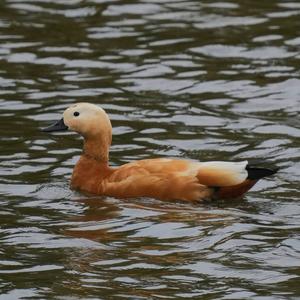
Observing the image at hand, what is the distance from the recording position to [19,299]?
29.0 feet

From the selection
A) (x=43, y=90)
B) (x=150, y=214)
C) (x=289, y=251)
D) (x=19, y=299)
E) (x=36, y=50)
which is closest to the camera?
(x=19, y=299)

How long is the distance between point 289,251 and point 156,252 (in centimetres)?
95

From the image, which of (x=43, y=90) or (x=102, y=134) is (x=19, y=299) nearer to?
(x=102, y=134)

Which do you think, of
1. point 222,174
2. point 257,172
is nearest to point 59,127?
point 222,174

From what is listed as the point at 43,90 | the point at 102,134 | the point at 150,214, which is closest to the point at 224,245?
the point at 150,214

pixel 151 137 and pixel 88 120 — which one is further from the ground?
pixel 88 120

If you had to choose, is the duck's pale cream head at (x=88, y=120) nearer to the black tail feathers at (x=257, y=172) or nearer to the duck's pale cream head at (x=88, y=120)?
the duck's pale cream head at (x=88, y=120)

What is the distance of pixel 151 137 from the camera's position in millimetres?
13742

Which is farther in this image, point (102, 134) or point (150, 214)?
point (102, 134)

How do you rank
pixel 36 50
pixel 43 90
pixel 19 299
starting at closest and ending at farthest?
1. pixel 19 299
2. pixel 43 90
3. pixel 36 50

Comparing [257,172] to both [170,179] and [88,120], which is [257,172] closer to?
[170,179]

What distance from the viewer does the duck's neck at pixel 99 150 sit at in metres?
12.3

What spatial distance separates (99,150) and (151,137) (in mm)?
1488

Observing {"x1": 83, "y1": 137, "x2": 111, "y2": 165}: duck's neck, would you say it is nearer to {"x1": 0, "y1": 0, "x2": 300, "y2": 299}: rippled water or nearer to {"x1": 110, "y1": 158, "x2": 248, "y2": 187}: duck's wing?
{"x1": 0, "y1": 0, "x2": 300, "y2": 299}: rippled water
